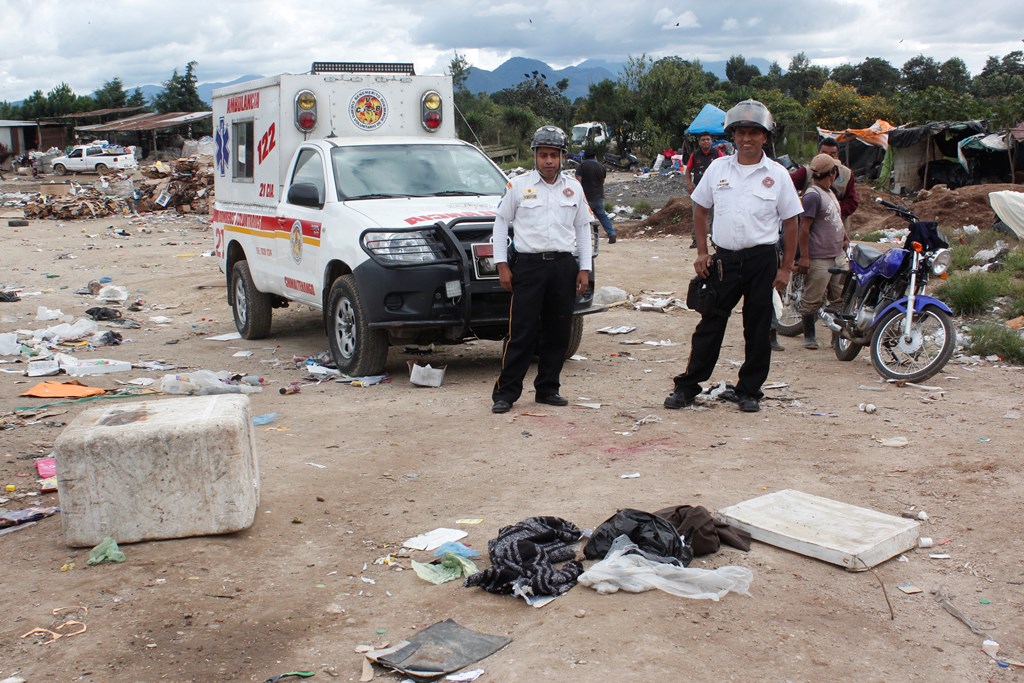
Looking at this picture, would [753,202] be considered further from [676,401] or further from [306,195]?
[306,195]

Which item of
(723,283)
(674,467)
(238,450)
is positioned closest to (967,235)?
(723,283)

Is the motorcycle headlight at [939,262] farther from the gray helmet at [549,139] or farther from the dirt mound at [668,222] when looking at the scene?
the dirt mound at [668,222]

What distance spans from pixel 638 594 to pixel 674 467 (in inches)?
71.1

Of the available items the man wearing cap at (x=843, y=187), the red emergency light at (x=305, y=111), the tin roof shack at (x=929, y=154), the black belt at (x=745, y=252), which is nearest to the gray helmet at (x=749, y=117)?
the black belt at (x=745, y=252)

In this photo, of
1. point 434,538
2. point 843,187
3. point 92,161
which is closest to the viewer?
point 434,538

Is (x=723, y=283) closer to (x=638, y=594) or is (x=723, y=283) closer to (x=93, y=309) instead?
(x=638, y=594)

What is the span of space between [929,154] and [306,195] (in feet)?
69.9

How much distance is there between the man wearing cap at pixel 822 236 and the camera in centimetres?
882

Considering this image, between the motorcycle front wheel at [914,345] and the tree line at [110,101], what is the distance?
64996 millimetres

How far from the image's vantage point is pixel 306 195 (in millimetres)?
8703

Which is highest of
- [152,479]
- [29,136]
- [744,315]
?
[29,136]

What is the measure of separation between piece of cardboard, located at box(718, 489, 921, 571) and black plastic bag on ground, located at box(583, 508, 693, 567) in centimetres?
40

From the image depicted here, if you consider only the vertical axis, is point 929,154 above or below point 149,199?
above

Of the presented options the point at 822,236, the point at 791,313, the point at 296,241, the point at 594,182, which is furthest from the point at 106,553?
the point at 594,182
